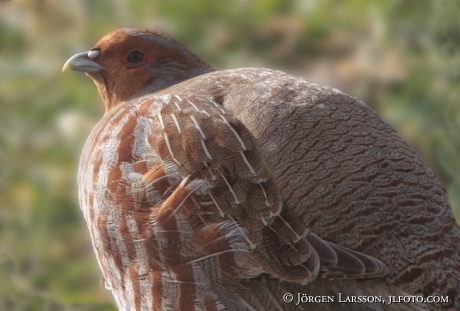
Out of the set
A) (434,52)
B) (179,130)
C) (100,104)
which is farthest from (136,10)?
(179,130)

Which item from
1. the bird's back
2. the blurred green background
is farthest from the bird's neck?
the blurred green background

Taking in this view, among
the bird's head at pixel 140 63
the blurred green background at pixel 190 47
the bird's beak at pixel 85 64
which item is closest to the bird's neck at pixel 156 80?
the bird's head at pixel 140 63

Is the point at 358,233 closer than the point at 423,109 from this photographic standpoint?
Yes

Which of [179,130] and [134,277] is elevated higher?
[179,130]

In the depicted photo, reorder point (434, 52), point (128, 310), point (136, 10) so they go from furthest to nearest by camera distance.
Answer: point (136, 10) → point (434, 52) → point (128, 310)

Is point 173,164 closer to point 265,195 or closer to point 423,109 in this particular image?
point 265,195

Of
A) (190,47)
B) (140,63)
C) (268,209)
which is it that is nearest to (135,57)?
(140,63)
